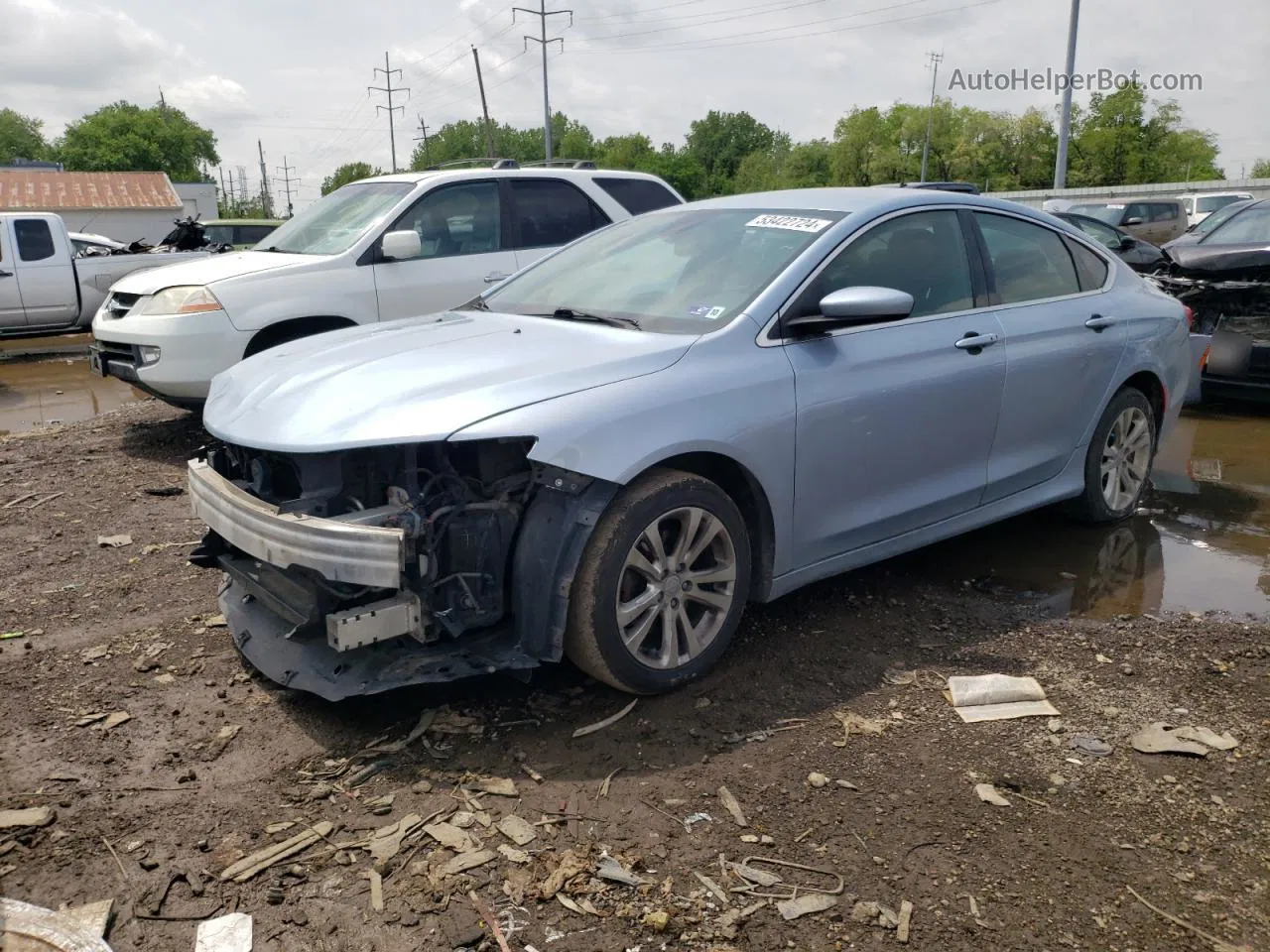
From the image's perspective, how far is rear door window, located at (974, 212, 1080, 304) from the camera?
4.76 m

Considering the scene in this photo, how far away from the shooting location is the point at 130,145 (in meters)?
90.3

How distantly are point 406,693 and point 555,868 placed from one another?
1159 mm

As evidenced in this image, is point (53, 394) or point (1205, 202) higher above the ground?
point (1205, 202)

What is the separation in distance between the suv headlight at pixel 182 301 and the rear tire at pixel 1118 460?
5470mm

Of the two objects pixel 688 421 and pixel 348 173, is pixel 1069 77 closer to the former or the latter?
pixel 688 421

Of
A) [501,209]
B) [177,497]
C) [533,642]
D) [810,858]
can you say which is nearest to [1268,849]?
[810,858]

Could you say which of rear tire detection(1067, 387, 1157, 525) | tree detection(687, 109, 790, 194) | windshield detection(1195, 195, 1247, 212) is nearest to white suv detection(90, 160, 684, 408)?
rear tire detection(1067, 387, 1157, 525)

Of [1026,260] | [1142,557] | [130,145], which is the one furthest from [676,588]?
[130,145]

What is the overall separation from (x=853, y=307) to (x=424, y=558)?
69.1 inches

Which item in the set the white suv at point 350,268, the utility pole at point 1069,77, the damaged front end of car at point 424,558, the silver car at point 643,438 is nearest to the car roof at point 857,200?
the silver car at point 643,438

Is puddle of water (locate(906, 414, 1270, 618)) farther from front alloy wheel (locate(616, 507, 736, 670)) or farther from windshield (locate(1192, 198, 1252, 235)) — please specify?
windshield (locate(1192, 198, 1252, 235))

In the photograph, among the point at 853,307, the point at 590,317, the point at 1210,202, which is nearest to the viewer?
the point at 853,307

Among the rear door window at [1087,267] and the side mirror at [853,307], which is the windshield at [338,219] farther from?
the rear door window at [1087,267]

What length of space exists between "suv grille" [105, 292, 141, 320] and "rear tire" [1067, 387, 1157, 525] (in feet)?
21.0
